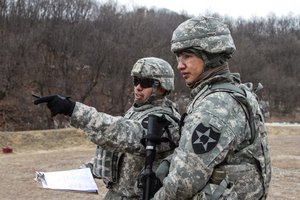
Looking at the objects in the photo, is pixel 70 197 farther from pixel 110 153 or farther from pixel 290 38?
pixel 290 38

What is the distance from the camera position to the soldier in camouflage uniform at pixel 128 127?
2.73 metres

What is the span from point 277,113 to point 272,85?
5393mm

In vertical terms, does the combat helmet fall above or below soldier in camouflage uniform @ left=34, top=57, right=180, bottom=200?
above

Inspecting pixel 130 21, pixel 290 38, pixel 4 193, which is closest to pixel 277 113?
pixel 130 21

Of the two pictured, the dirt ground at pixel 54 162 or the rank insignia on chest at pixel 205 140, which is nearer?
the rank insignia on chest at pixel 205 140

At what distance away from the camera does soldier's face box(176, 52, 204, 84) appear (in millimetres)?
2465

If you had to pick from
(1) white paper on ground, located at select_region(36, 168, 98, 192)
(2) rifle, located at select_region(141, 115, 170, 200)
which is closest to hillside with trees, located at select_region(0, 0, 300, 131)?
(1) white paper on ground, located at select_region(36, 168, 98, 192)

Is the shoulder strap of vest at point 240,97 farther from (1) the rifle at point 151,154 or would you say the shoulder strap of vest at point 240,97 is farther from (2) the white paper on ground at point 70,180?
(2) the white paper on ground at point 70,180

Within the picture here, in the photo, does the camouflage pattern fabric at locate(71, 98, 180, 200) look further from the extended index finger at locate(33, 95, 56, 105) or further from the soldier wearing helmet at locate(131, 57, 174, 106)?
the extended index finger at locate(33, 95, 56, 105)

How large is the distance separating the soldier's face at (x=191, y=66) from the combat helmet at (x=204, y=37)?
0.05 meters

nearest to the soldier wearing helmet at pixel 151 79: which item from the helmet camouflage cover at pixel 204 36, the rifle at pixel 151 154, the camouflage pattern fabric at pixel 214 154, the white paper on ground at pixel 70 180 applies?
the rifle at pixel 151 154

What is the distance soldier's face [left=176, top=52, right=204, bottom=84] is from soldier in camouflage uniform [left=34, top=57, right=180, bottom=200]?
1.73 ft

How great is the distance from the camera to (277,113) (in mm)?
52000

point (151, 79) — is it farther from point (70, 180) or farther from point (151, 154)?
point (70, 180)
